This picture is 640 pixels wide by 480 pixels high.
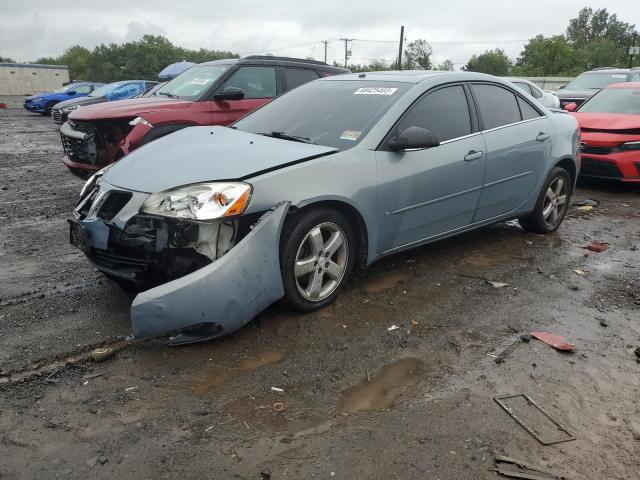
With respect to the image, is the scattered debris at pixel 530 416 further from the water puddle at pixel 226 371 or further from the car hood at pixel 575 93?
the car hood at pixel 575 93

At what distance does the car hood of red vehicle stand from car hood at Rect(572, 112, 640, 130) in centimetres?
594

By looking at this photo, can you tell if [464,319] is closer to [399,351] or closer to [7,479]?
[399,351]

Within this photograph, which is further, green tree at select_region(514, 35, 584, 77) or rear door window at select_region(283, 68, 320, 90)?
green tree at select_region(514, 35, 584, 77)

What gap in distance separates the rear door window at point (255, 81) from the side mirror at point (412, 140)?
3.94 metres

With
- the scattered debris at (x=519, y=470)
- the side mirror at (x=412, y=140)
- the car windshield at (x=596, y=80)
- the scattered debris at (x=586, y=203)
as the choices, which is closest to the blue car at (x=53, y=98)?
the car windshield at (x=596, y=80)

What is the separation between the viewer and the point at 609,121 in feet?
26.6

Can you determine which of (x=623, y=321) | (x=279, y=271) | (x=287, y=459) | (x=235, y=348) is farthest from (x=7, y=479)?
(x=623, y=321)

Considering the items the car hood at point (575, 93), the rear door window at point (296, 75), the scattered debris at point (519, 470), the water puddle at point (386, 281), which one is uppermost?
the rear door window at point (296, 75)

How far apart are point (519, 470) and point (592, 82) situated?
14875 millimetres

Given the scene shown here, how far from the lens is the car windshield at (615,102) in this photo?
8648mm

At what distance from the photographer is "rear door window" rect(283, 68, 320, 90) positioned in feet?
25.3

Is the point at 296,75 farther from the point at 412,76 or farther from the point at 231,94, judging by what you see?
the point at 412,76

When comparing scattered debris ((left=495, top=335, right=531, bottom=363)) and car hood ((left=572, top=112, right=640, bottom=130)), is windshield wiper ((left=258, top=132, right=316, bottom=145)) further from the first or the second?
car hood ((left=572, top=112, right=640, bottom=130))

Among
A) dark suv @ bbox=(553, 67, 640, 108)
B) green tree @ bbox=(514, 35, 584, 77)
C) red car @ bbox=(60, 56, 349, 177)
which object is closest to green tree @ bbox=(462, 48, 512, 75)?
green tree @ bbox=(514, 35, 584, 77)
